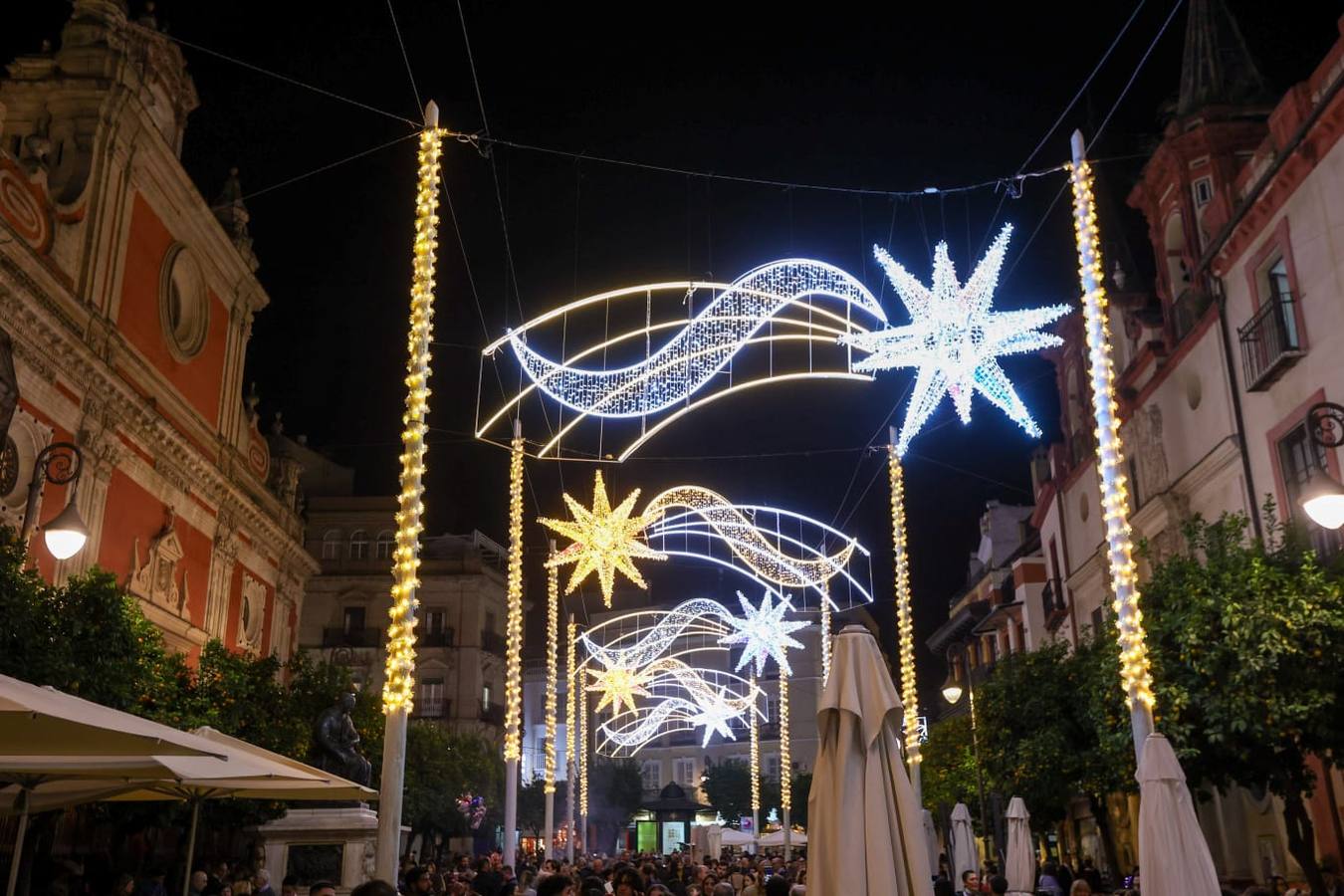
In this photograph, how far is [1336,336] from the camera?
20062mm

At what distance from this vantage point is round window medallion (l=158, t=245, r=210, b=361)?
3481cm

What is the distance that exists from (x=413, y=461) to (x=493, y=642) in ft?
184

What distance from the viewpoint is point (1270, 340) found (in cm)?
2228

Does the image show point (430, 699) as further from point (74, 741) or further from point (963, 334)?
point (74, 741)

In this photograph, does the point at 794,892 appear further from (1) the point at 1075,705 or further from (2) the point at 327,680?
(2) the point at 327,680

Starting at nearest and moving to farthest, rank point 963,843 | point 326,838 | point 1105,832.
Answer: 1. point 326,838
2. point 1105,832
3. point 963,843

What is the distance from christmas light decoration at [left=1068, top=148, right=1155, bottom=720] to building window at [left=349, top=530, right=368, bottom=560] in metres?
55.1

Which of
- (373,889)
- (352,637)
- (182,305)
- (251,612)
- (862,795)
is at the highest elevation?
(182,305)

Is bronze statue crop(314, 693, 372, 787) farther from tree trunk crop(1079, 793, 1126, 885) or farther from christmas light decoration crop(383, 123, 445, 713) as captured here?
tree trunk crop(1079, 793, 1126, 885)

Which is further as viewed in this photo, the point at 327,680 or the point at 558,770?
the point at 558,770

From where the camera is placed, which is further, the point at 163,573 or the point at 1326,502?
the point at 163,573

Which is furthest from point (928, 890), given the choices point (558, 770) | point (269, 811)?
point (558, 770)

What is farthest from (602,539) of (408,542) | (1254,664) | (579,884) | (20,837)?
(20,837)

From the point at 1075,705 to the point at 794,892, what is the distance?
1445 centimetres
